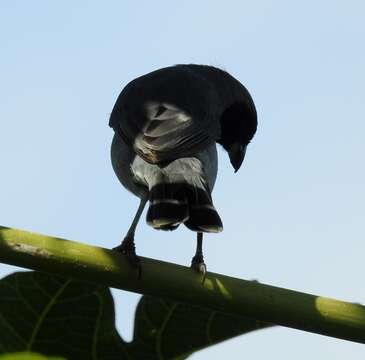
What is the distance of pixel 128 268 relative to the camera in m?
1.95

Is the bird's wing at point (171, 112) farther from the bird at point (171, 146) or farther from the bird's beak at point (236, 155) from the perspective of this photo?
the bird's beak at point (236, 155)

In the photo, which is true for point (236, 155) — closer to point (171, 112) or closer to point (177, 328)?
point (171, 112)

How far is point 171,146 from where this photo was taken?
4340 millimetres

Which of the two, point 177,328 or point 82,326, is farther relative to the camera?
point 177,328

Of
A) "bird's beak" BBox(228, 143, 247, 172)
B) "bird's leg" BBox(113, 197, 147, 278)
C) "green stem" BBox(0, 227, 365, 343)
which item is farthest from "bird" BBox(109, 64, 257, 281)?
"green stem" BBox(0, 227, 365, 343)

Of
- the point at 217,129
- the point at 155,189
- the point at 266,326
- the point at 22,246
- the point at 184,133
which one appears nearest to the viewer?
the point at 22,246

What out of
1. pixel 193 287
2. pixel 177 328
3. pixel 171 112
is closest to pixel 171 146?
pixel 171 112

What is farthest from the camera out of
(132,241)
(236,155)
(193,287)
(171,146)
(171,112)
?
(236,155)

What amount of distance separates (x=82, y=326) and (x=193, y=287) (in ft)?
0.96

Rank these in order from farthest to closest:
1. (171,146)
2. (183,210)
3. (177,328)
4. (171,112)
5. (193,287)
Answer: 1. (171,112)
2. (171,146)
3. (183,210)
4. (177,328)
5. (193,287)

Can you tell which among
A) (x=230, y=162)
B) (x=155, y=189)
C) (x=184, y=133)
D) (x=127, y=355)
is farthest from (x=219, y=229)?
(x=230, y=162)

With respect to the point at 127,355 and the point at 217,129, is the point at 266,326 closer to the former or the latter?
the point at 127,355

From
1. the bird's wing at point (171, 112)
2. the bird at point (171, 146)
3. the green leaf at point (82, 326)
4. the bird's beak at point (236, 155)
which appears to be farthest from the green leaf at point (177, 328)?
the bird's beak at point (236, 155)

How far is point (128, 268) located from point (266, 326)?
372 millimetres
